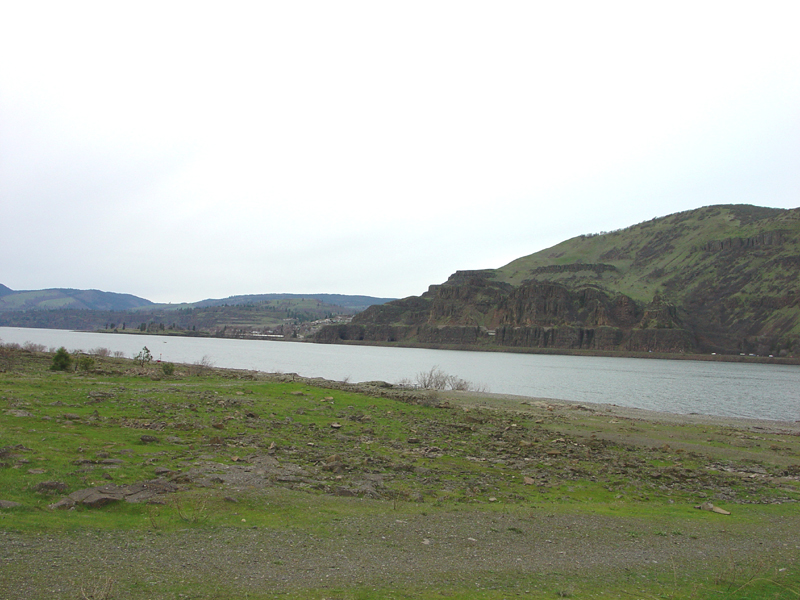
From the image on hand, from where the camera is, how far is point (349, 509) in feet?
37.7

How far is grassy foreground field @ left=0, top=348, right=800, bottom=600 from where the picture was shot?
7.79 meters

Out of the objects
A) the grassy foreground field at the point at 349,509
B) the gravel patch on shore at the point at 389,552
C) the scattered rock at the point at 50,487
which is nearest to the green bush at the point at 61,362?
the grassy foreground field at the point at 349,509

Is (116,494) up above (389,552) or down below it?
above

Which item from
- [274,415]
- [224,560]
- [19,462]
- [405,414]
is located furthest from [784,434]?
[19,462]

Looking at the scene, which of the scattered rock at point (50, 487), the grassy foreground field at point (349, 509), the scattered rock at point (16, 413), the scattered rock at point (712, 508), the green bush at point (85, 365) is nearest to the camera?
the grassy foreground field at point (349, 509)

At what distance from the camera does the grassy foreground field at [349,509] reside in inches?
307

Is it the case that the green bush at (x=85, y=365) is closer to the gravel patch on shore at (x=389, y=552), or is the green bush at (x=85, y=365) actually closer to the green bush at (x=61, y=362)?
the green bush at (x=61, y=362)

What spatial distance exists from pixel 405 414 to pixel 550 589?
723 inches

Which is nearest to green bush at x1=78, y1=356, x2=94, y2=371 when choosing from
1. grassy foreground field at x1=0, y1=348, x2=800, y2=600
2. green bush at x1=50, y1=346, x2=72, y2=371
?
green bush at x1=50, y1=346, x2=72, y2=371

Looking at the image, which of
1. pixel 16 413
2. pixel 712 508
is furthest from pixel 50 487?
pixel 712 508

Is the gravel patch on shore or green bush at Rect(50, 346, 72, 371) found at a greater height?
green bush at Rect(50, 346, 72, 371)

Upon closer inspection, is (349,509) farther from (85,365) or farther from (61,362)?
(61,362)

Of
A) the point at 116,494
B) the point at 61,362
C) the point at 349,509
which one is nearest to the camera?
the point at 116,494

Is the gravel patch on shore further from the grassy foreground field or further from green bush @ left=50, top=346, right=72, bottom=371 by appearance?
green bush @ left=50, top=346, right=72, bottom=371
